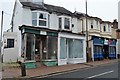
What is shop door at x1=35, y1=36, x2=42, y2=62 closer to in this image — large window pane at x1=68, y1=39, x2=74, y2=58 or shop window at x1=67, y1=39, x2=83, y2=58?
shop window at x1=67, y1=39, x2=83, y2=58

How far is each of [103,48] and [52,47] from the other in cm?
1461

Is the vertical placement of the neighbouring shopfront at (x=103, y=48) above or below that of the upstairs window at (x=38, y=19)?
below

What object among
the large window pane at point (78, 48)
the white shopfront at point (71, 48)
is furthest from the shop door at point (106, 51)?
the large window pane at point (78, 48)

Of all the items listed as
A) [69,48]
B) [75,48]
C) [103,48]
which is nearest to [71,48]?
[69,48]

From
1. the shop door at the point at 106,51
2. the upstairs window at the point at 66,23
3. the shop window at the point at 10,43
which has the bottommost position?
the shop door at the point at 106,51

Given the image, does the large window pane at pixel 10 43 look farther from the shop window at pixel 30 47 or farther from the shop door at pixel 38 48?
the shop window at pixel 30 47

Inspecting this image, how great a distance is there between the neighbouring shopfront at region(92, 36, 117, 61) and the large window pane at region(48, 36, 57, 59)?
31.1 ft

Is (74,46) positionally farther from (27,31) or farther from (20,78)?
(20,78)

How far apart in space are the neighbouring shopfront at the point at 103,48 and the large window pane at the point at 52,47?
9.48m

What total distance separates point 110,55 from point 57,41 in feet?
52.3

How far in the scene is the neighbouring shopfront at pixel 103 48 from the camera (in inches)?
1511

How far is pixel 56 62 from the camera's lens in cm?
2927

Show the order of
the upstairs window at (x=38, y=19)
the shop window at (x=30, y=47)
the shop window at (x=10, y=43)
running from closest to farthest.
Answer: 1. the shop window at (x=30, y=47)
2. the upstairs window at (x=38, y=19)
3. the shop window at (x=10, y=43)

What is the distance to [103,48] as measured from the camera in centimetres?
4166
